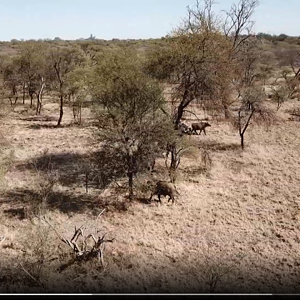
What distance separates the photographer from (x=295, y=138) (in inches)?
872

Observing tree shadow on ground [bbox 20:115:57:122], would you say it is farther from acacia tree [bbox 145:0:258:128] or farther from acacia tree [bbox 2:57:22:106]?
acacia tree [bbox 145:0:258:128]

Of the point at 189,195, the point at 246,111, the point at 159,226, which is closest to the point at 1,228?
the point at 159,226

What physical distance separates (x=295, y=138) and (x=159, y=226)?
1365 cm

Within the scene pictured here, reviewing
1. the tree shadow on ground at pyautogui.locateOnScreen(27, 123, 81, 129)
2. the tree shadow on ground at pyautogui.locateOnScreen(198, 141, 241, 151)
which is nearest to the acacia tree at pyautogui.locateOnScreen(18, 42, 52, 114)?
the tree shadow on ground at pyautogui.locateOnScreen(27, 123, 81, 129)

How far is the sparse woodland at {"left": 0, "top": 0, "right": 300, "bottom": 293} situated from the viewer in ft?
31.8

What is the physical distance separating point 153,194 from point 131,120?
9.55 feet

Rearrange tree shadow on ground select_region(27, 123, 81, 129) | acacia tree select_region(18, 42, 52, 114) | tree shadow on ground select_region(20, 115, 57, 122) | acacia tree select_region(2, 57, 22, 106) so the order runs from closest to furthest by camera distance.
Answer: tree shadow on ground select_region(27, 123, 81, 129)
tree shadow on ground select_region(20, 115, 57, 122)
acacia tree select_region(18, 42, 52, 114)
acacia tree select_region(2, 57, 22, 106)

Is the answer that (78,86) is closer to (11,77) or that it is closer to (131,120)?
(11,77)

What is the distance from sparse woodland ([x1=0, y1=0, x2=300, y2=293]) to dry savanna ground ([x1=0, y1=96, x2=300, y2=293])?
43mm

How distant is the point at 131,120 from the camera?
45.7 ft

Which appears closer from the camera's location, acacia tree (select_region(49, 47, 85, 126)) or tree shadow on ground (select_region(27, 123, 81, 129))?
tree shadow on ground (select_region(27, 123, 81, 129))

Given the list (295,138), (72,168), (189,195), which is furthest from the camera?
(295,138)

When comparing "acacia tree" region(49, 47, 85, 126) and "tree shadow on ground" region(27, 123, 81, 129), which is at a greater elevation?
"acacia tree" region(49, 47, 85, 126)

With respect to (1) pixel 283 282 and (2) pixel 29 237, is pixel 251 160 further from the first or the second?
(2) pixel 29 237
